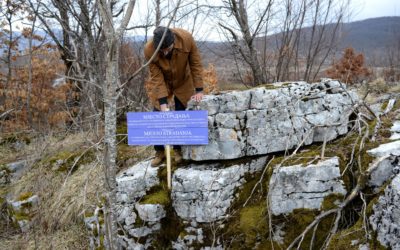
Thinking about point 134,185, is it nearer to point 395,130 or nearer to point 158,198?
point 158,198

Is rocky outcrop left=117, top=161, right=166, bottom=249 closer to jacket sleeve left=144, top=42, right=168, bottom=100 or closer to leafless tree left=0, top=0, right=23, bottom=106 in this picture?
jacket sleeve left=144, top=42, right=168, bottom=100

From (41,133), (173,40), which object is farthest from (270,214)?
(41,133)

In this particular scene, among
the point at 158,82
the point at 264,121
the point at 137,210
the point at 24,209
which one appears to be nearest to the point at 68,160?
the point at 24,209

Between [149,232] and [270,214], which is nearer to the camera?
[270,214]

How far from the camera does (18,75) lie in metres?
9.97

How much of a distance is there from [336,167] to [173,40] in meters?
2.11

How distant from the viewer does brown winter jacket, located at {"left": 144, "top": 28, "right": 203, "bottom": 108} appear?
13.1 ft

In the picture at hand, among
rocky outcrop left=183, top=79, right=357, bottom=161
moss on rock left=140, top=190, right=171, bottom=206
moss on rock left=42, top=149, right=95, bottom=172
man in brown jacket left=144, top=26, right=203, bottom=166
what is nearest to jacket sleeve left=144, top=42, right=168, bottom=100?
man in brown jacket left=144, top=26, right=203, bottom=166

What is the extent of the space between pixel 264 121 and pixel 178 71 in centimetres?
119

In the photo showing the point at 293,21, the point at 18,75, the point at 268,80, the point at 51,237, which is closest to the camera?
the point at 51,237

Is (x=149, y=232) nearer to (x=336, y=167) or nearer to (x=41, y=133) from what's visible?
(x=336, y=167)

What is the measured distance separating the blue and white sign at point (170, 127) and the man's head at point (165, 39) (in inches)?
27.3

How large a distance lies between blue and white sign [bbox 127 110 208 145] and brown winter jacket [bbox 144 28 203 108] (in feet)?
1.20

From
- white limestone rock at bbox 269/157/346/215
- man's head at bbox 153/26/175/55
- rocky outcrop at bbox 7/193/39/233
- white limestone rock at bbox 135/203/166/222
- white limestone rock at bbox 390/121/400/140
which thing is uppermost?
man's head at bbox 153/26/175/55
